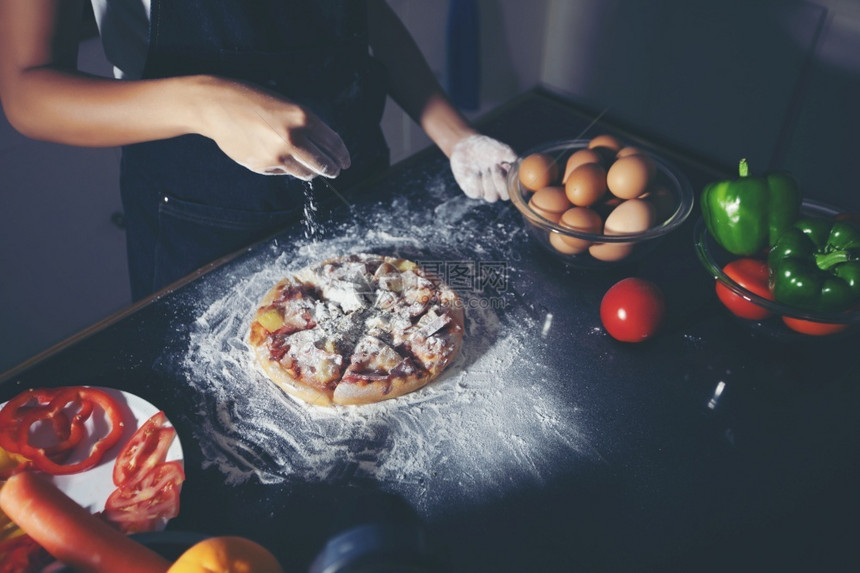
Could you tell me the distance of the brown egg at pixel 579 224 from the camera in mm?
1490

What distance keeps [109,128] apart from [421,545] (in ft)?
3.84

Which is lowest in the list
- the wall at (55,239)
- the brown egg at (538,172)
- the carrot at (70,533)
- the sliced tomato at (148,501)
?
the wall at (55,239)

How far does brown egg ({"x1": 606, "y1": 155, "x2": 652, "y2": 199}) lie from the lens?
4.94ft

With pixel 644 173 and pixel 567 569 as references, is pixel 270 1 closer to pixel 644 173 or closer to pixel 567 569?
pixel 644 173

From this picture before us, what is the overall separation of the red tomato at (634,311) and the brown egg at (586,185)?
24 centimetres

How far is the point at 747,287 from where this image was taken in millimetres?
1364

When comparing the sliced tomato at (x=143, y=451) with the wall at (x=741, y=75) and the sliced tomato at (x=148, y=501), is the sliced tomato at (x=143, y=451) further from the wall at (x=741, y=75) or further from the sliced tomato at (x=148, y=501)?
the wall at (x=741, y=75)

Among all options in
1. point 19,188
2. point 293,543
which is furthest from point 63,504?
point 19,188

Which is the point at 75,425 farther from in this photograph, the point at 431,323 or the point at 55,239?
the point at 55,239

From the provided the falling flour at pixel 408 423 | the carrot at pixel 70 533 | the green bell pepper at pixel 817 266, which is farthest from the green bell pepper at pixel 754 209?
the carrot at pixel 70 533

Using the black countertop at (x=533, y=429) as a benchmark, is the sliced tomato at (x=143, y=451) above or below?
above

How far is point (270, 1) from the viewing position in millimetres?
1577

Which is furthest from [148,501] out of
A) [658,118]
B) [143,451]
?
[658,118]

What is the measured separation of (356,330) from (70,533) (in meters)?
0.68
